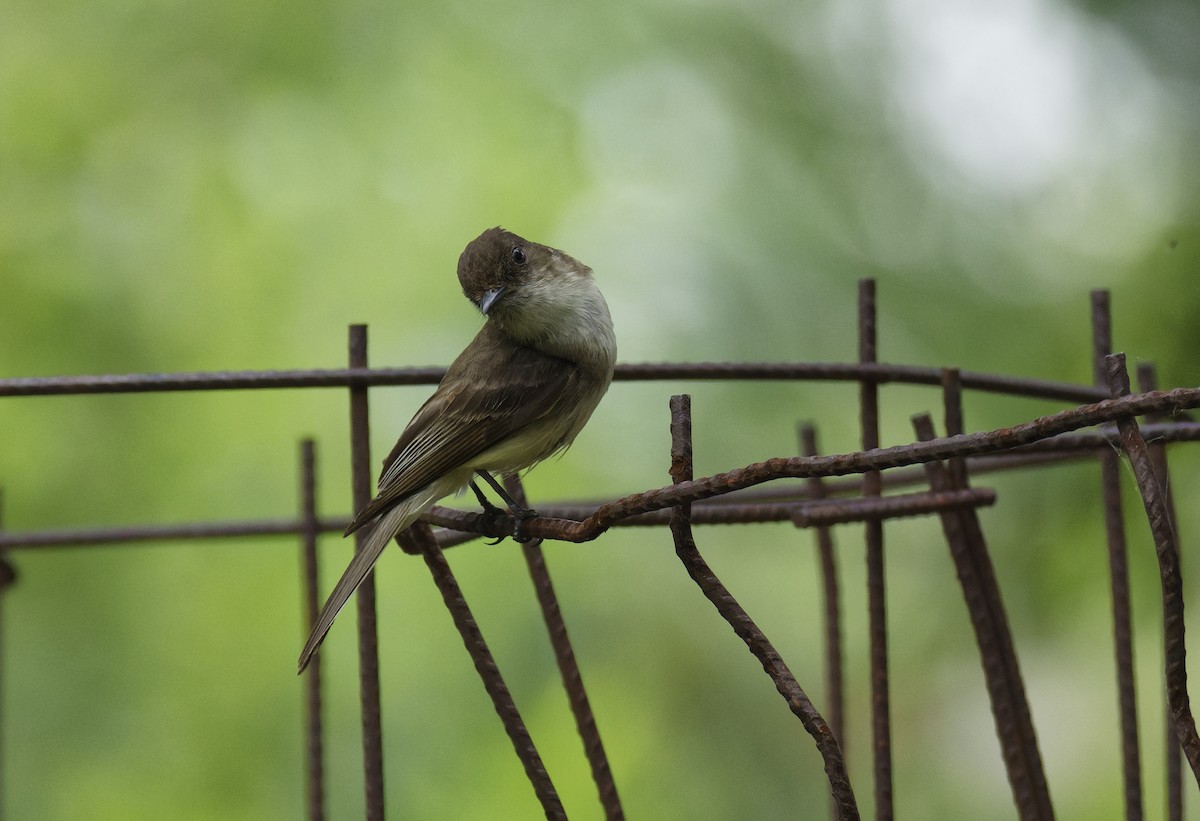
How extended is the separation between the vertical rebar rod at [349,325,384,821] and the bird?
1.66 feet

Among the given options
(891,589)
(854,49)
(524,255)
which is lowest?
(891,589)

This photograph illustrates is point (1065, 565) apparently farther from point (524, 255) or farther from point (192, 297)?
point (192, 297)

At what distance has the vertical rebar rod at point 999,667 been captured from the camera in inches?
82.9

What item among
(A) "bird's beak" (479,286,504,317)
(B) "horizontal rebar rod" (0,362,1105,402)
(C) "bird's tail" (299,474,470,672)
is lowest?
(C) "bird's tail" (299,474,470,672)

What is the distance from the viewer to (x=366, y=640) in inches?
84.5

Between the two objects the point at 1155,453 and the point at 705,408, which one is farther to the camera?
the point at 705,408

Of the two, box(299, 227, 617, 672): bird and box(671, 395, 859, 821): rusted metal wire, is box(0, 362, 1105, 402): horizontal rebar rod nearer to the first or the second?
box(299, 227, 617, 672): bird

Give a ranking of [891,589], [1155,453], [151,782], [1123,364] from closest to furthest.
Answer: [1123,364] < [1155,453] < [151,782] < [891,589]

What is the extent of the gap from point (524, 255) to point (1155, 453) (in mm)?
1546

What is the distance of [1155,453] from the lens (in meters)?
2.60

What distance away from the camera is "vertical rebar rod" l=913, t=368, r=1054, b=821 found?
2.11 m

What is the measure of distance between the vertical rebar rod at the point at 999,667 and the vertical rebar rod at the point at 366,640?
37.5 inches

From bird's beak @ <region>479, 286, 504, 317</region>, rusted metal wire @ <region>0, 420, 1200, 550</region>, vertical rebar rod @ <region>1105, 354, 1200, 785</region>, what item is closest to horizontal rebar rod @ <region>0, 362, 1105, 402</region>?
rusted metal wire @ <region>0, 420, 1200, 550</region>

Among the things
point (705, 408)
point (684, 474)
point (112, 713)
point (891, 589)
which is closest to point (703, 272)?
point (705, 408)
